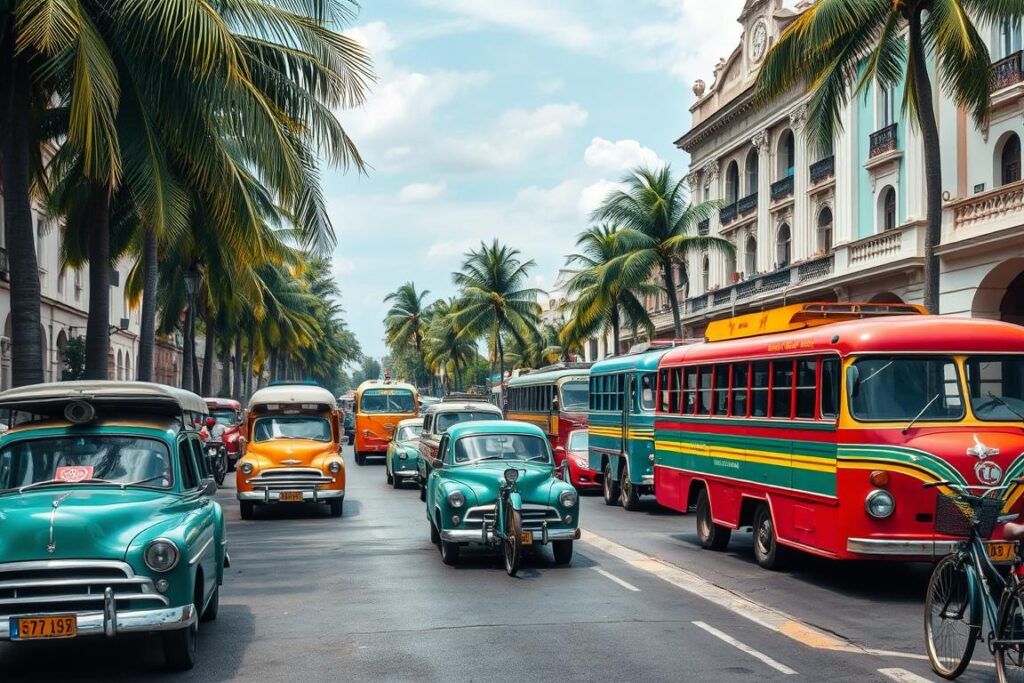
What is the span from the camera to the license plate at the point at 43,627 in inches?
294

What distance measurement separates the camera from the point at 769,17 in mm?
43406

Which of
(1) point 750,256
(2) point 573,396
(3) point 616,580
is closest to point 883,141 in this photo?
(1) point 750,256

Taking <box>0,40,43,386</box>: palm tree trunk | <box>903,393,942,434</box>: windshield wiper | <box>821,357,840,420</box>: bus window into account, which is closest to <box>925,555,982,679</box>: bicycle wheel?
<box>903,393,942,434</box>: windshield wiper

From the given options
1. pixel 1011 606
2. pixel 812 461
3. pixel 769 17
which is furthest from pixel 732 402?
pixel 769 17

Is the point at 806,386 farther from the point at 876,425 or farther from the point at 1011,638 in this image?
the point at 1011,638

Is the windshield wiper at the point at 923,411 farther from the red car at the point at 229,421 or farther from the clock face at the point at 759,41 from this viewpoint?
the clock face at the point at 759,41

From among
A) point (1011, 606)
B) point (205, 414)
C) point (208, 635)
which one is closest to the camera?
point (1011, 606)

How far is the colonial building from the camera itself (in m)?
28.1

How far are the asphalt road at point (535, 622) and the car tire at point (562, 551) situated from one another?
0.21m

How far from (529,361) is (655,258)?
51.0m

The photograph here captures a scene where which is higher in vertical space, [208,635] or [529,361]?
[529,361]

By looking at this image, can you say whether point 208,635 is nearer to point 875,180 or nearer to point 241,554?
point 241,554

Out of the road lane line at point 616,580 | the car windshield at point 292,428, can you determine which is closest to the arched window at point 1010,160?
the car windshield at point 292,428

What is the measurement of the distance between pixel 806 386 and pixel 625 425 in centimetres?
996
